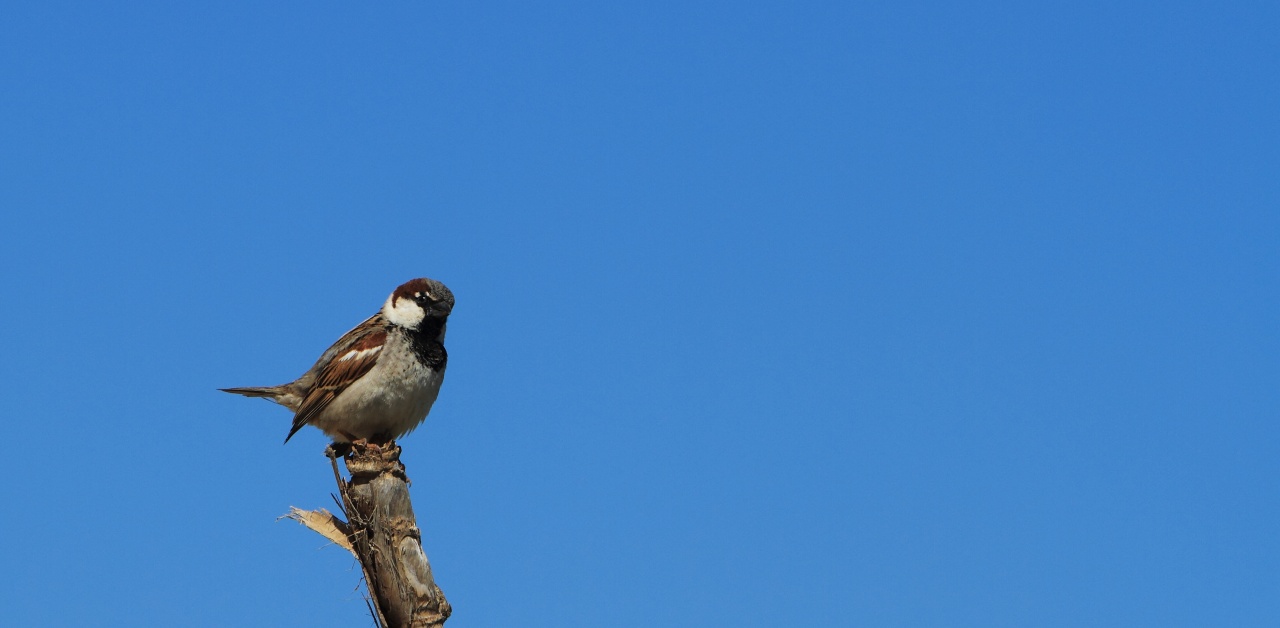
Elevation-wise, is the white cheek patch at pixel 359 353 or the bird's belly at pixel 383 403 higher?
the white cheek patch at pixel 359 353

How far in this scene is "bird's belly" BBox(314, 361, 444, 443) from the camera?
10094 mm

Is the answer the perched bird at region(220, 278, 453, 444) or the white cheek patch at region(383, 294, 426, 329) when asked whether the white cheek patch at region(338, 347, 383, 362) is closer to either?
the perched bird at region(220, 278, 453, 444)

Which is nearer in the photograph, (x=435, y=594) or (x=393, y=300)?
(x=435, y=594)

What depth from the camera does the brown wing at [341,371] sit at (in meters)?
10.2

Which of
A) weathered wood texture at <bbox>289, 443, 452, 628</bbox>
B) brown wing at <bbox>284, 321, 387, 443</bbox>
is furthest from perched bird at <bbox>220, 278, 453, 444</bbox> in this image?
weathered wood texture at <bbox>289, 443, 452, 628</bbox>

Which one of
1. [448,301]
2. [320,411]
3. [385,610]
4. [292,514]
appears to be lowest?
[385,610]

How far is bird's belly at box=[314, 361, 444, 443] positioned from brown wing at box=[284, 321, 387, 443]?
62mm

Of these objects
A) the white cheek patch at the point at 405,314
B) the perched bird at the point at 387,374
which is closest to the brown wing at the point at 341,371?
the perched bird at the point at 387,374

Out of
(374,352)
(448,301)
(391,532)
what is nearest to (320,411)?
(374,352)

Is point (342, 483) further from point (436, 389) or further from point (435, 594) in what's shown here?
point (436, 389)

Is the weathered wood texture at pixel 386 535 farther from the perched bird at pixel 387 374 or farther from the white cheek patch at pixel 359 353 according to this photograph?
the white cheek patch at pixel 359 353

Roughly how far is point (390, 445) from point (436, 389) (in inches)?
76.3

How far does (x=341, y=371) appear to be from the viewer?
1026 centimetres

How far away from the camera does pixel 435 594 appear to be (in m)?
7.48
